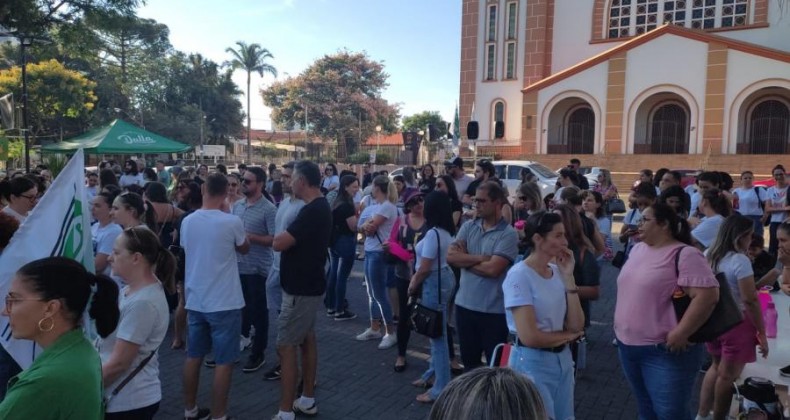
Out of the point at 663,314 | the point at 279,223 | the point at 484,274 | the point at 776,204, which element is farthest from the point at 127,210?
the point at 776,204

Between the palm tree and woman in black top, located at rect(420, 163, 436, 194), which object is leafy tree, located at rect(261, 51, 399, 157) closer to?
the palm tree

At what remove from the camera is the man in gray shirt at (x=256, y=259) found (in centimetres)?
510

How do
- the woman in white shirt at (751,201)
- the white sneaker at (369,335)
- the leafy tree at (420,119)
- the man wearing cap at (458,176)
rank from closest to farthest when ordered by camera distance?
the white sneaker at (369,335), the woman in white shirt at (751,201), the man wearing cap at (458,176), the leafy tree at (420,119)

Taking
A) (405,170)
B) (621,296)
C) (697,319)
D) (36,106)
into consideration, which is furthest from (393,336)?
(36,106)

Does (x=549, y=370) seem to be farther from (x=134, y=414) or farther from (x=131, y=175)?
(x=131, y=175)

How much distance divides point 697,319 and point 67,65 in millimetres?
47942

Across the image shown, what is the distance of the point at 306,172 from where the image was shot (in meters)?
4.04

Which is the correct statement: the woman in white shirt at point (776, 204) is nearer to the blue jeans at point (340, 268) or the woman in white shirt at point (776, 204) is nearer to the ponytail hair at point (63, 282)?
the blue jeans at point (340, 268)

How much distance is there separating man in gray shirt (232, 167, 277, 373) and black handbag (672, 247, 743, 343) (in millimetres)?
3385

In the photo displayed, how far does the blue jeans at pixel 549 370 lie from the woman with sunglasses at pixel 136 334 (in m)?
1.82

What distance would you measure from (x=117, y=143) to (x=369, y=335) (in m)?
9.01

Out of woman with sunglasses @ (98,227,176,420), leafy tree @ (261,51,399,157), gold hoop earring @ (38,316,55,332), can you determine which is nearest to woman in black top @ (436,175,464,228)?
woman with sunglasses @ (98,227,176,420)

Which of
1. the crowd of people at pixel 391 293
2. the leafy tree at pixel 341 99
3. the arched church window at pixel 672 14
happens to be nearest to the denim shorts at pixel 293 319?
the crowd of people at pixel 391 293

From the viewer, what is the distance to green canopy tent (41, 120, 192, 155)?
12050 mm
